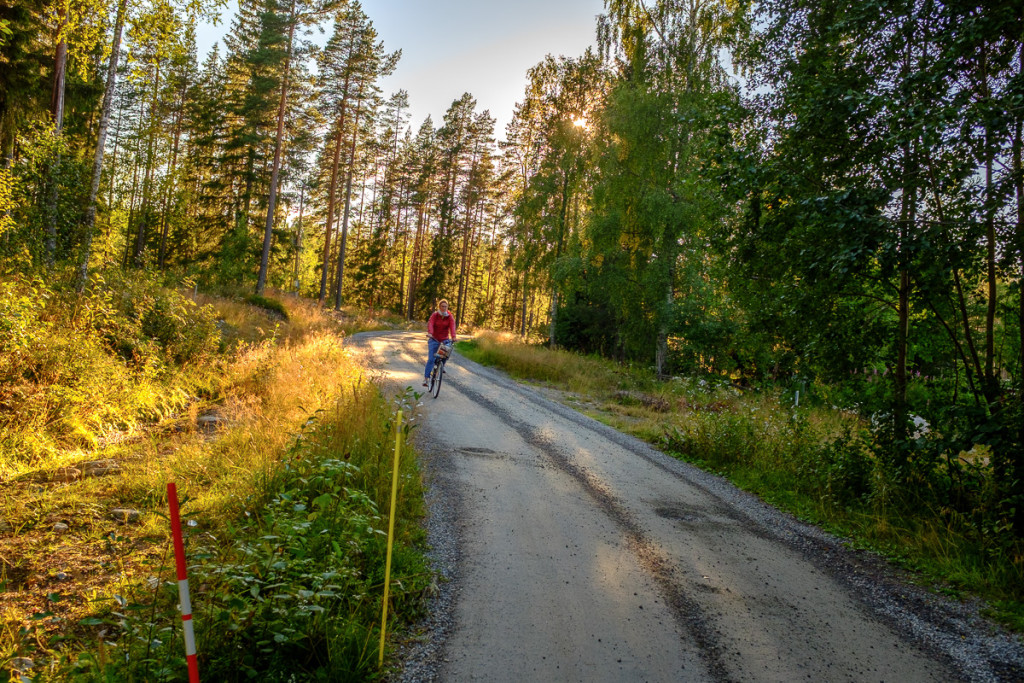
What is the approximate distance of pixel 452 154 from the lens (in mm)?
41625

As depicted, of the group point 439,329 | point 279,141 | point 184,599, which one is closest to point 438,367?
point 439,329

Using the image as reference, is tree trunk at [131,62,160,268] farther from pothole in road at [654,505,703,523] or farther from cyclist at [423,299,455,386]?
pothole in road at [654,505,703,523]

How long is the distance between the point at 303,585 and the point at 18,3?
13.1 m

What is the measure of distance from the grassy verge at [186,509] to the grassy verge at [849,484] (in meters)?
5.18

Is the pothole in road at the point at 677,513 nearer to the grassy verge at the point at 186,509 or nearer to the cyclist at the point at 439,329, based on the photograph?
the grassy verge at the point at 186,509

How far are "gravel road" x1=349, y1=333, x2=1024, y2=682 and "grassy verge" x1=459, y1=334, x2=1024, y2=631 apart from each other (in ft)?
1.37

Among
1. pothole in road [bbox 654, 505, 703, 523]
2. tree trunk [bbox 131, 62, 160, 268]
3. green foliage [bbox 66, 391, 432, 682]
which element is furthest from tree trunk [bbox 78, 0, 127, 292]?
tree trunk [bbox 131, 62, 160, 268]

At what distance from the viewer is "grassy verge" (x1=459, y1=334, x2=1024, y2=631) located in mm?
5566

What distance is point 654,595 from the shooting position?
482 cm

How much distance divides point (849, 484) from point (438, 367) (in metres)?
8.50

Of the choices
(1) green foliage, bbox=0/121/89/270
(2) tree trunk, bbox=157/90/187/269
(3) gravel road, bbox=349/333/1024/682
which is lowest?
(3) gravel road, bbox=349/333/1024/682

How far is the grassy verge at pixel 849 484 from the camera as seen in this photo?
219 inches

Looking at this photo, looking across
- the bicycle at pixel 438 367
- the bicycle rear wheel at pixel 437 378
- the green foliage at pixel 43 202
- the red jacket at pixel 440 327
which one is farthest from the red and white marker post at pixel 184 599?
the bicycle rear wheel at pixel 437 378

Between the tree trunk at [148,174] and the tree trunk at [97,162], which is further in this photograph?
the tree trunk at [148,174]
